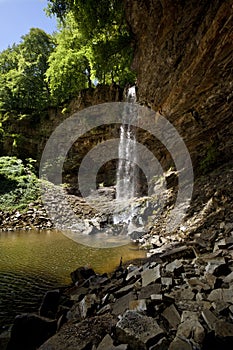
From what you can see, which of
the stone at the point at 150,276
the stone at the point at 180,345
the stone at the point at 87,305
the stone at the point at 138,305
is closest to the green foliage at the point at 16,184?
the stone at the point at 87,305

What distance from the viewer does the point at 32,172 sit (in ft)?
63.4

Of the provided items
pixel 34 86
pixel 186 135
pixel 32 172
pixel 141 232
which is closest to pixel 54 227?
pixel 141 232

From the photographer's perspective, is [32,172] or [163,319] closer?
[163,319]

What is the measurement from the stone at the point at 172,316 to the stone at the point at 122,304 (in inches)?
22.6

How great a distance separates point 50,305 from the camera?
4117 mm

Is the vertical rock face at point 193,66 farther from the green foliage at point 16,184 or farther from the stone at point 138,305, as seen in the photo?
the green foliage at point 16,184

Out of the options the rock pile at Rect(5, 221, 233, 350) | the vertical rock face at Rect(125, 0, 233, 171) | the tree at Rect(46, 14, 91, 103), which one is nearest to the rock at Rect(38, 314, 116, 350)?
the rock pile at Rect(5, 221, 233, 350)

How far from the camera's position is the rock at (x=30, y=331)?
3.13 m

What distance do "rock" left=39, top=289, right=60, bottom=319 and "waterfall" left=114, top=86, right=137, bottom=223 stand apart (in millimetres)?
12028

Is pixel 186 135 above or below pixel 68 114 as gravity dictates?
below

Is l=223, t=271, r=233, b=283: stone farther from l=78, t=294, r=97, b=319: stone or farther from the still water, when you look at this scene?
the still water

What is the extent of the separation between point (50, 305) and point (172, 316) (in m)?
2.24

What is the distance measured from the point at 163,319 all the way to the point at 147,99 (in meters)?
12.9

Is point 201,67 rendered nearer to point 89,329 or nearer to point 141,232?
point 141,232
